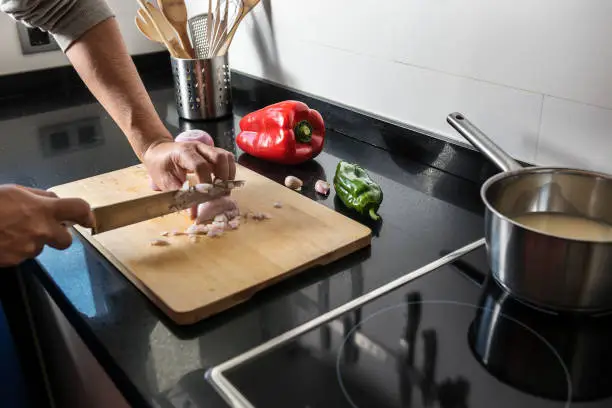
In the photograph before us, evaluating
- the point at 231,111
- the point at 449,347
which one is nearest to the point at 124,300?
the point at 449,347

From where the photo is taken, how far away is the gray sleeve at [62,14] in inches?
39.2

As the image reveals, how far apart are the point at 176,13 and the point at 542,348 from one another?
3.53 feet

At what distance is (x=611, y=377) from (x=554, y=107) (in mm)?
422

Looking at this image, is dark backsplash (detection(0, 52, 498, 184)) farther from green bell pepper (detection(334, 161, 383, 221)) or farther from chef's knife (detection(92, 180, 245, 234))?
chef's knife (detection(92, 180, 245, 234))

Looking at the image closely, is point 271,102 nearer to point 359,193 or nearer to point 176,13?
point 176,13

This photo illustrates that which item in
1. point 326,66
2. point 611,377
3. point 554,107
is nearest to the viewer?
point 611,377

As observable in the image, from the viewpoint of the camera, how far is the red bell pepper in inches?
44.6

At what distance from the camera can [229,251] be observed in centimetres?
82

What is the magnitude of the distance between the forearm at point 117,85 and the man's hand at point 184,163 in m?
0.04

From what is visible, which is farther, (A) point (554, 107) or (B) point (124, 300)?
(A) point (554, 107)

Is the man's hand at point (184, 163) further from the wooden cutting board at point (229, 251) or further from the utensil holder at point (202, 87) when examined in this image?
the utensil holder at point (202, 87)

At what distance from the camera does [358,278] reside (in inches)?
30.8

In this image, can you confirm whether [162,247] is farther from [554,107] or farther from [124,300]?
[554,107]

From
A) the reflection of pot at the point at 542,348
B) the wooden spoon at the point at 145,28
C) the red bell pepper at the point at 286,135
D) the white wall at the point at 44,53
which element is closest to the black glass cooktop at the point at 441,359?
the reflection of pot at the point at 542,348
